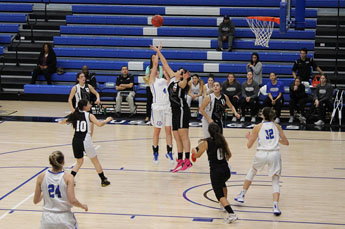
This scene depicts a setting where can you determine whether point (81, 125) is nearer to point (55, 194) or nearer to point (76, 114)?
point (76, 114)

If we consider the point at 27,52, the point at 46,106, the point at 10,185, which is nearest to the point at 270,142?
the point at 10,185

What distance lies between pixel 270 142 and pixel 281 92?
27.6 ft

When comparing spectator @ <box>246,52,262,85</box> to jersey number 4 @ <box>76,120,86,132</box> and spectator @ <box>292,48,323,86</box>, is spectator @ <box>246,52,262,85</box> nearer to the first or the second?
spectator @ <box>292,48,323,86</box>

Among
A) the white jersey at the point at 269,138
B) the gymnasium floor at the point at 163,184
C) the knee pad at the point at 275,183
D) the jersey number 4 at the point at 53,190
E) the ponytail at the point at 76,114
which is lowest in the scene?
the gymnasium floor at the point at 163,184

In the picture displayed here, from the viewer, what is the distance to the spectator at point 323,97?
677 inches

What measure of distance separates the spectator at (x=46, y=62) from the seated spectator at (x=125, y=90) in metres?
3.24

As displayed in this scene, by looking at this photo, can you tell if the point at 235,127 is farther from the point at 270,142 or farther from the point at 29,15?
the point at 29,15

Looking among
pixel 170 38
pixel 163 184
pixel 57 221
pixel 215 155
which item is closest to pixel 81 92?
pixel 163 184

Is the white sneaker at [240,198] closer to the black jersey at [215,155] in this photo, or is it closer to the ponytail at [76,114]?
the black jersey at [215,155]

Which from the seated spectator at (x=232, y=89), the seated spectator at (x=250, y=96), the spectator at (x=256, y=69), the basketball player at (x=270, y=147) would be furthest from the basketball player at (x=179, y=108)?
the spectator at (x=256, y=69)

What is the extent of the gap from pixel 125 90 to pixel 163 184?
7689 millimetres

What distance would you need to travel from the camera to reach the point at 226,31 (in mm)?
20531

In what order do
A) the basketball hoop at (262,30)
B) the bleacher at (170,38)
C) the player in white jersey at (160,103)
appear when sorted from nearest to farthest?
the player in white jersey at (160,103) → the basketball hoop at (262,30) → the bleacher at (170,38)

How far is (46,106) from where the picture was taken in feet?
65.0
